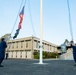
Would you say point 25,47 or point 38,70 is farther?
point 25,47

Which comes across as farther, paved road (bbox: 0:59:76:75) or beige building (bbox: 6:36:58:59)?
beige building (bbox: 6:36:58:59)

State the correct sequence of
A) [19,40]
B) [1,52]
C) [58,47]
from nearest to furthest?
[1,52] < [19,40] < [58,47]

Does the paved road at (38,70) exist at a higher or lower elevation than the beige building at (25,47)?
lower

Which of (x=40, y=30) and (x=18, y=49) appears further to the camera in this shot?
(x=18, y=49)

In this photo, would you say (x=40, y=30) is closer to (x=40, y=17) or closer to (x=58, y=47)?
(x=40, y=17)

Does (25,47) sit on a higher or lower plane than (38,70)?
higher

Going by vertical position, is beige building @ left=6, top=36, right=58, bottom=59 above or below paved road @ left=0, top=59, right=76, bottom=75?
above

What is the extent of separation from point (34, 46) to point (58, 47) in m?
24.4

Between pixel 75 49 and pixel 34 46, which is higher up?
pixel 34 46

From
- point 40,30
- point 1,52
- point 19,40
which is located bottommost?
point 1,52

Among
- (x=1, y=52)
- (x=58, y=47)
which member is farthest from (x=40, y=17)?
(x=58, y=47)

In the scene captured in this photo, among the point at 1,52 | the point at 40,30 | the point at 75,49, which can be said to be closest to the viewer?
the point at 1,52

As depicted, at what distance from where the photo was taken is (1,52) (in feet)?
40.7

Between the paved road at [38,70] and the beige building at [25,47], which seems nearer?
the paved road at [38,70]
